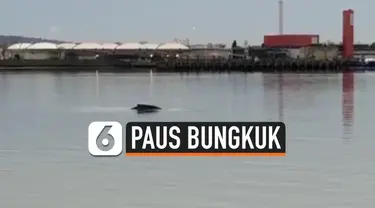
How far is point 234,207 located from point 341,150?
7.00 metres

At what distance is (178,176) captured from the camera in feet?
49.2

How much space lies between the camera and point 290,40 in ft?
408

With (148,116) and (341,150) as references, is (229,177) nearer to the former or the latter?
(341,150)

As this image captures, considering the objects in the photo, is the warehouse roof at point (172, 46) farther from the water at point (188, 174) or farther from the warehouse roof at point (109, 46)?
the water at point (188, 174)

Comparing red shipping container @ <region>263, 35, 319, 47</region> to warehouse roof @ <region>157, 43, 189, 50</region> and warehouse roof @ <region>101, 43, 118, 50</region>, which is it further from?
warehouse roof @ <region>101, 43, 118, 50</region>

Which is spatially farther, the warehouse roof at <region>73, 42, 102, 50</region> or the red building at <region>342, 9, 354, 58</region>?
the warehouse roof at <region>73, 42, 102, 50</region>

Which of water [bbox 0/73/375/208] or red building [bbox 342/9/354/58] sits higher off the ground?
red building [bbox 342/9/354/58]

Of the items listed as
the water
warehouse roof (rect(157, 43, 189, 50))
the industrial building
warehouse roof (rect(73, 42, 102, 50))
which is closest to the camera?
the water

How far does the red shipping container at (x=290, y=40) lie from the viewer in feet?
406

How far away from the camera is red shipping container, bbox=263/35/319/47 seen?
12362 centimetres

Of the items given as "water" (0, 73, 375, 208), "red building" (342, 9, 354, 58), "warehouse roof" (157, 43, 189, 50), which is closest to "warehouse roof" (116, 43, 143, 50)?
"warehouse roof" (157, 43, 189, 50)

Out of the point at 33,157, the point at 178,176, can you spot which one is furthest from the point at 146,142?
the point at 33,157

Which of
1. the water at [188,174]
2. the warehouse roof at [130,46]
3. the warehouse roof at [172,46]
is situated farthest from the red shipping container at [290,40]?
the water at [188,174]

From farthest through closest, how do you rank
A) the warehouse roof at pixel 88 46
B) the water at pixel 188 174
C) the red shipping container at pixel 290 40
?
the warehouse roof at pixel 88 46, the red shipping container at pixel 290 40, the water at pixel 188 174
